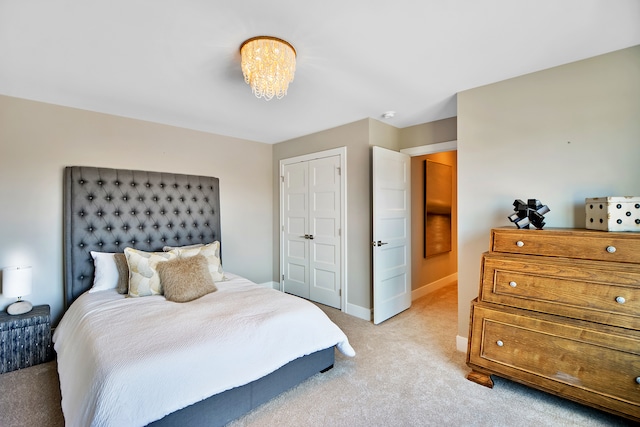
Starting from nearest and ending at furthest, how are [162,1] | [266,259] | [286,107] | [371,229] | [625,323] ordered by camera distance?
[162,1] → [625,323] → [286,107] → [371,229] → [266,259]

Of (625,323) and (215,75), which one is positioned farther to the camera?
(215,75)

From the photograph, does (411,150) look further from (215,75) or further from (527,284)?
(215,75)

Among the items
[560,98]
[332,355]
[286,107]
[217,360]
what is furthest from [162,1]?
[560,98]

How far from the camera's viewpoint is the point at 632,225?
161 cm

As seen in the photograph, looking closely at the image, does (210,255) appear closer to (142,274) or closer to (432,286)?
(142,274)

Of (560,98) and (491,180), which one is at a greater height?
(560,98)

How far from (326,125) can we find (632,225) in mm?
2728

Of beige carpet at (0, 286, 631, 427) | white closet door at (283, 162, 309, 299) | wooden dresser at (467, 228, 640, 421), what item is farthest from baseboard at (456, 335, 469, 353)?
white closet door at (283, 162, 309, 299)

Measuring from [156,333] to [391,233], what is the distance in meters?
2.42

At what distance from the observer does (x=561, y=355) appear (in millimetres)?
1655

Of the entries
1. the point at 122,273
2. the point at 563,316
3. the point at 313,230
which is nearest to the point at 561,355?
the point at 563,316

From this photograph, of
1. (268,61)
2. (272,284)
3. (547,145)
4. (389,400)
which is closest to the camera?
(268,61)

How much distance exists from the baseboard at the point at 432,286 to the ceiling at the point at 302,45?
8.04 feet

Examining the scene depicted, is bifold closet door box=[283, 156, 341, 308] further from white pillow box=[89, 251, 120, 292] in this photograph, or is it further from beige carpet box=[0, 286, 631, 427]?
white pillow box=[89, 251, 120, 292]
